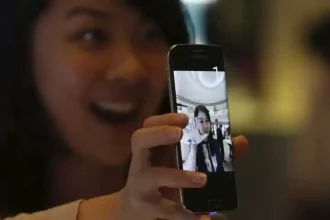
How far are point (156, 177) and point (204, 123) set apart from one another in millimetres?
68

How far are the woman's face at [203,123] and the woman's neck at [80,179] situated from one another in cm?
13

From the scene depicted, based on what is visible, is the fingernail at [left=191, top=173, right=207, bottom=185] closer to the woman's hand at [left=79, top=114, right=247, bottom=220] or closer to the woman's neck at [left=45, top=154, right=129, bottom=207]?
the woman's hand at [left=79, top=114, right=247, bottom=220]

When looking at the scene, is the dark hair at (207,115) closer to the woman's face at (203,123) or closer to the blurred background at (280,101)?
the woman's face at (203,123)

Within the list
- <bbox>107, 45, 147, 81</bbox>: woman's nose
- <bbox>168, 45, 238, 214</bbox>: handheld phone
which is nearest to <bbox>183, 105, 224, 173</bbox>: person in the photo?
<bbox>168, 45, 238, 214</bbox>: handheld phone

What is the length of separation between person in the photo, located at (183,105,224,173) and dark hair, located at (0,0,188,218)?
0.16 m

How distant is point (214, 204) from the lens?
0.41 m

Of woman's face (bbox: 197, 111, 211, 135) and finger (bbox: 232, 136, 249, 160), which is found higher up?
woman's face (bbox: 197, 111, 211, 135)

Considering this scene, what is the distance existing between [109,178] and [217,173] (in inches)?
5.9

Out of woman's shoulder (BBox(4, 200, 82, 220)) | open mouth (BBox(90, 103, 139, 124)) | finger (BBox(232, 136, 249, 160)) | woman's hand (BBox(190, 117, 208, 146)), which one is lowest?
woman's shoulder (BBox(4, 200, 82, 220))

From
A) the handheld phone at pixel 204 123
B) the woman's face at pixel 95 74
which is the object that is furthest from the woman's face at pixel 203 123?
the woman's face at pixel 95 74

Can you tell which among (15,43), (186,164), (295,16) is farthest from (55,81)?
(295,16)

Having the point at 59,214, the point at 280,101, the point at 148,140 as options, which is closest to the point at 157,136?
the point at 148,140

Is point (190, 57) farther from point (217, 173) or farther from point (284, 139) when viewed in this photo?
point (284, 139)

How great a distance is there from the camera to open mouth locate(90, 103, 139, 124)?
518 millimetres
